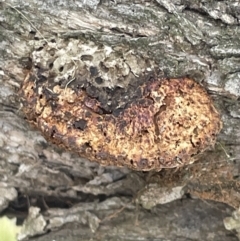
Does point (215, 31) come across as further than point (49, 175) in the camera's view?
No

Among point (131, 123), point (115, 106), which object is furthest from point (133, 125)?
point (115, 106)

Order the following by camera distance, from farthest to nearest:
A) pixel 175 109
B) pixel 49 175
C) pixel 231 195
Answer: pixel 49 175
pixel 231 195
pixel 175 109

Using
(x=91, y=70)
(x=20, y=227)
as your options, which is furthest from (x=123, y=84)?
(x=20, y=227)

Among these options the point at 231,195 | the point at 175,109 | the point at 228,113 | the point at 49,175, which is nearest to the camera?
the point at 175,109

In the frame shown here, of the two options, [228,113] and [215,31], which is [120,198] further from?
[215,31]
